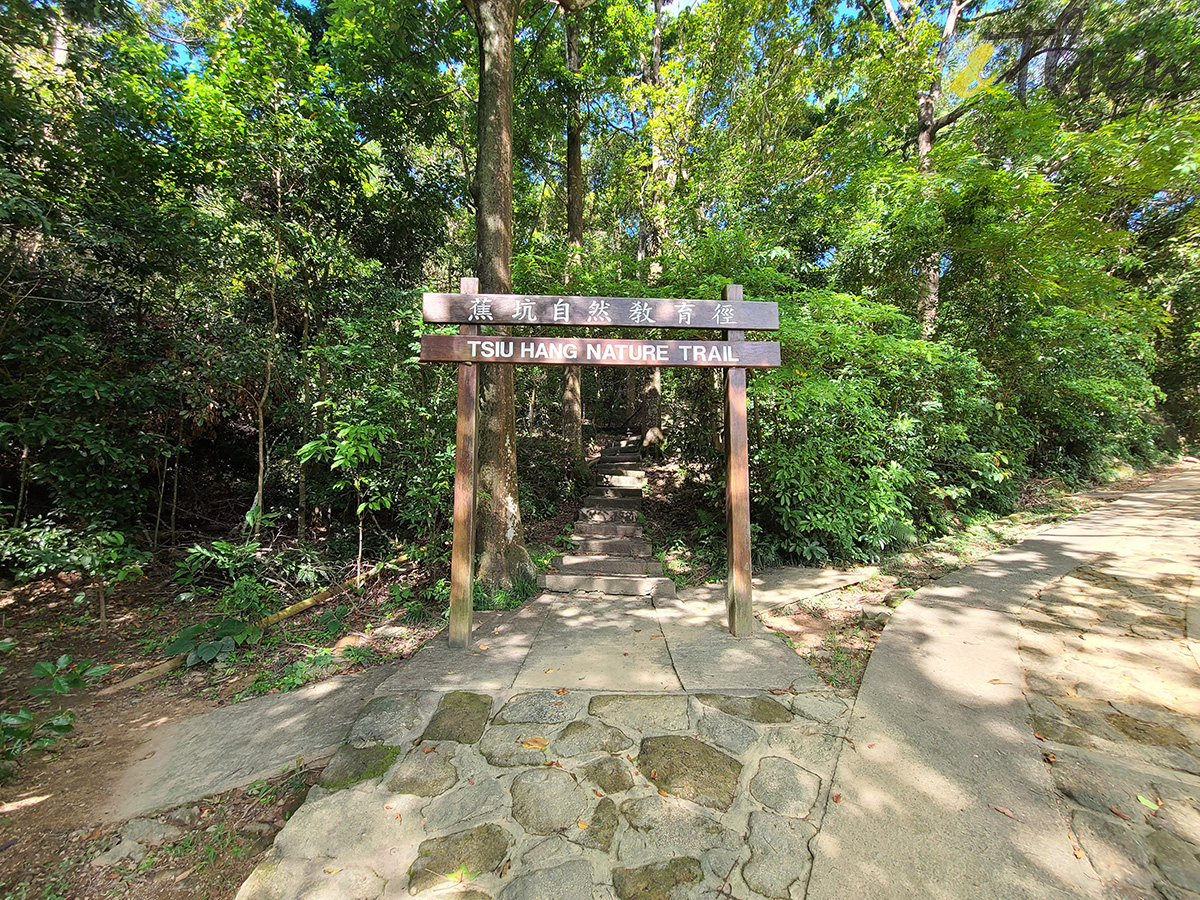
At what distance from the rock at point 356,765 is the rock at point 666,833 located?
119 cm

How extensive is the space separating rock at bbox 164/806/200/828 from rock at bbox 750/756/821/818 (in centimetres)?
263

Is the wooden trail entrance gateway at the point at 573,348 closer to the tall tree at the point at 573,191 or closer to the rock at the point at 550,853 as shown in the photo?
the rock at the point at 550,853

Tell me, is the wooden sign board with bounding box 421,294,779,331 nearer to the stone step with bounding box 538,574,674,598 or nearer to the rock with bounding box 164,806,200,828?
the stone step with bounding box 538,574,674,598

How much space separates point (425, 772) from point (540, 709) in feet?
2.18

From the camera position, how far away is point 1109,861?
156cm

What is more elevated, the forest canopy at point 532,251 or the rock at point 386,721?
the forest canopy at point 532,251

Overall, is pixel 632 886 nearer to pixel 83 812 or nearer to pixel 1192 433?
pixel 83 812

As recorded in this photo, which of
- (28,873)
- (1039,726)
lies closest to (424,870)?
(28,873)

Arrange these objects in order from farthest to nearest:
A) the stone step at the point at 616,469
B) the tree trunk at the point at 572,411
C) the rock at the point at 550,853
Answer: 1. the tree trunk at the point at 572,411
2. the stone step at the point at 616,469
3. the rock at the point at 550,853

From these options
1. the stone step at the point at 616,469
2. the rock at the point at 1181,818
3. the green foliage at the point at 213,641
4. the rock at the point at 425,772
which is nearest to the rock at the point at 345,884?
the rock at the point at 425,772

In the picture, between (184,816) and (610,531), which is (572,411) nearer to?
(610,531)

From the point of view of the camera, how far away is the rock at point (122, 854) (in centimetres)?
196

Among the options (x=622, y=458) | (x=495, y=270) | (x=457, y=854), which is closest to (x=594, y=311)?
(x=495, y=270)

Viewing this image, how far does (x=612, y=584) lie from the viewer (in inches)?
190
